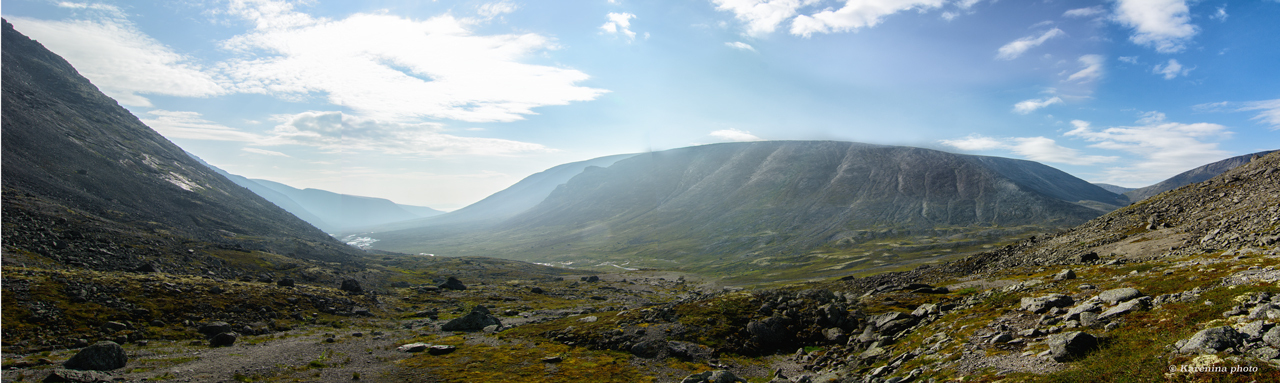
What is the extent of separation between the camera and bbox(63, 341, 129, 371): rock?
117 ft

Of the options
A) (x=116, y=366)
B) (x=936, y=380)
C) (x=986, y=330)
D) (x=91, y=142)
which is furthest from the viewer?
(x=91, y=142)

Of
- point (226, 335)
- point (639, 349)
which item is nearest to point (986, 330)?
point (639, 349)

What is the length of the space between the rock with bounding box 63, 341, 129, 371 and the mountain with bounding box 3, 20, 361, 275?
4901cm

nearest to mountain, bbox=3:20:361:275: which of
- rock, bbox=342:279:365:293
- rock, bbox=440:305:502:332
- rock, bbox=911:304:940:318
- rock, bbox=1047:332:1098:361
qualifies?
rock, bbox=342:279:365:293

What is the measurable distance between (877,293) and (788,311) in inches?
738

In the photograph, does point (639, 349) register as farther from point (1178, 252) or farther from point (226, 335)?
point (1178, 252)

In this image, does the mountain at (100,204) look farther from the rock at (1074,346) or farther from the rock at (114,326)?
the rock at (1074,346)

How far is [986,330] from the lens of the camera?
29953 mm

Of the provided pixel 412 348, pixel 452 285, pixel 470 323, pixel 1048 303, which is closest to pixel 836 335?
pixel 1048 303

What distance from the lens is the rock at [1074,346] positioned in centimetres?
2075

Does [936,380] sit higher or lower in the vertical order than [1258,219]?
lower

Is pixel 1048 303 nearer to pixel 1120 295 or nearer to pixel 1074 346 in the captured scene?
pixel 1120 295

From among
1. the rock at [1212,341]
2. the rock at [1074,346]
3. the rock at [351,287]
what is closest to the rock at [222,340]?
the rock at [351,287]

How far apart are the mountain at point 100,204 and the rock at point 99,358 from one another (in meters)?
49.0
